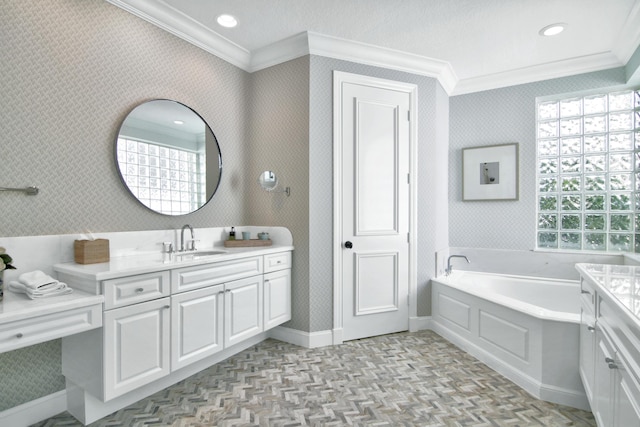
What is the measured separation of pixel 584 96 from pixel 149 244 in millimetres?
4380

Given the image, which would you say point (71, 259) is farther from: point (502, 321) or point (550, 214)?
point (550, 214)

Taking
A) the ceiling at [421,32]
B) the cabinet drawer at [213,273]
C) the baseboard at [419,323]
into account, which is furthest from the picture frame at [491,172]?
the cabinet drawer at [213,273]

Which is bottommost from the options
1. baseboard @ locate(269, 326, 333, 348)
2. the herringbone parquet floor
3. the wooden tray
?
the herringbone parquet floor

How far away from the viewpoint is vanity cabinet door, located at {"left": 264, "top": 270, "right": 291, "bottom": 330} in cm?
274

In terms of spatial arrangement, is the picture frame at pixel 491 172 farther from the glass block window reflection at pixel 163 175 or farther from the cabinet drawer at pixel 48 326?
the cabinet drawer at pixel 48 326

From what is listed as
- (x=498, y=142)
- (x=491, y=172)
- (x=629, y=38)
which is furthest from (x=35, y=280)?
(x=629, y=38)

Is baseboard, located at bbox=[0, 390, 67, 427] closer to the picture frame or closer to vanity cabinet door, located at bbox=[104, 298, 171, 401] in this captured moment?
vanity cabinet door, located at bbox=[104, 298, 171, 401]

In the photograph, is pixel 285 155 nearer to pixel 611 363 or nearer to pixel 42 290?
pixel 42 290

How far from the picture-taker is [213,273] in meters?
2.28

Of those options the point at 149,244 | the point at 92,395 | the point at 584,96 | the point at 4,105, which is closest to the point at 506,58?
the point at 584,96

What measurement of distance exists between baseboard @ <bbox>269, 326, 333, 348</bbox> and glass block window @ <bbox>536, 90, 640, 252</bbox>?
254 centimetres

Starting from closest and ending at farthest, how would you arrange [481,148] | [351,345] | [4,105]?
[4,105] < [351,345] < [481,148]

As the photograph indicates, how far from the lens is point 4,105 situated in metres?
1.75

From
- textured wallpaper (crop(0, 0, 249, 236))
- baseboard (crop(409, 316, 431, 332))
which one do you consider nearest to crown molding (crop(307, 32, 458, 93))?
textured wallpaper (crop(0, 0, 249, 236))
